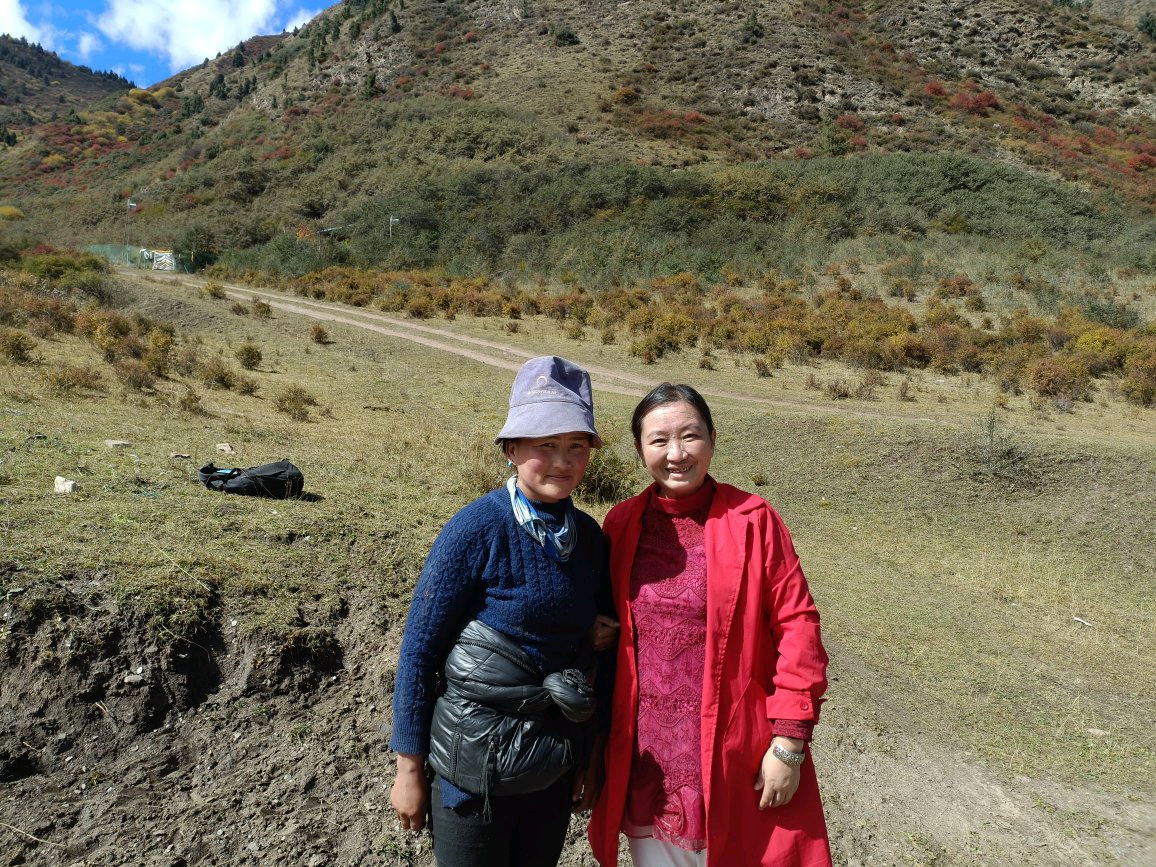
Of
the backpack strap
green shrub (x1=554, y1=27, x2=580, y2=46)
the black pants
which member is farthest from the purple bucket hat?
green shrub (x1=554, y1=27, x2=580, y2=46)

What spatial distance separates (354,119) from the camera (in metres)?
48.8

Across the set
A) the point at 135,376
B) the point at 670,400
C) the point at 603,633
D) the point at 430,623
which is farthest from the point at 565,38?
the point at 430,623

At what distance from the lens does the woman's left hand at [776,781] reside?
1613 mm

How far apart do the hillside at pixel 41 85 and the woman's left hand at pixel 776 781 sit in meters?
100

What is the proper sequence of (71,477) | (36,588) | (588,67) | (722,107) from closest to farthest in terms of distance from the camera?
1. (36,588)
2. (71,477)
3. (722,107)
4. (588,67)

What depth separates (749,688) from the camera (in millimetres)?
1656

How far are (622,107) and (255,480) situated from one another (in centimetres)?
4362

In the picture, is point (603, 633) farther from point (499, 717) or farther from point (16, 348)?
point (16, 348)

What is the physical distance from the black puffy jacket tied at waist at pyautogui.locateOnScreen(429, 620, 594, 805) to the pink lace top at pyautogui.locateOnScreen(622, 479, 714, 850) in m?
0.22

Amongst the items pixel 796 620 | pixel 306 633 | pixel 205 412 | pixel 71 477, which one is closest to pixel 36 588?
pixel 306 633

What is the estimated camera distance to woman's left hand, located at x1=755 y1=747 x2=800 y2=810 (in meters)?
1.61

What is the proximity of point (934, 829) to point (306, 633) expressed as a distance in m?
3.13

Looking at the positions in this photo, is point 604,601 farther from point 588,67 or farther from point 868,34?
point 868,34

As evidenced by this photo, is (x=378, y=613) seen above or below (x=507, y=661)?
below
